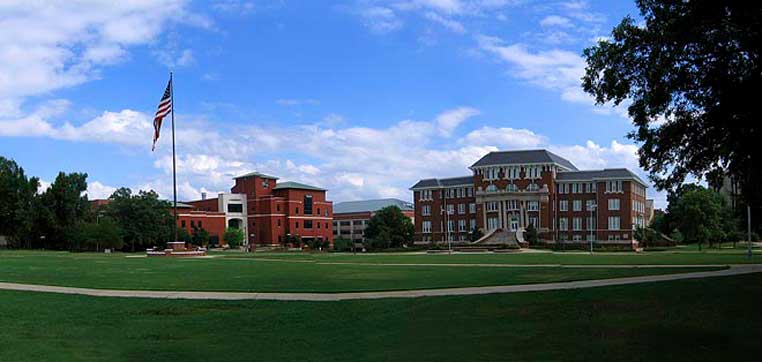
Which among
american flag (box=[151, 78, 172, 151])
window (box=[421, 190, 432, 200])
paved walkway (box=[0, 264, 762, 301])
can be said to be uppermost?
american flag (box=[151, 78, 172, 151])

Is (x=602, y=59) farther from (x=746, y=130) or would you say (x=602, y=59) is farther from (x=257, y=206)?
(x=257, y=206)

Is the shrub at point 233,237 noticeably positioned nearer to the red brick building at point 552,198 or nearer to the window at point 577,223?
the red brick building at point 552,198

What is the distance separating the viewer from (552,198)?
11956 cm

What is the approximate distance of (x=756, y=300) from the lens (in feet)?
52.2

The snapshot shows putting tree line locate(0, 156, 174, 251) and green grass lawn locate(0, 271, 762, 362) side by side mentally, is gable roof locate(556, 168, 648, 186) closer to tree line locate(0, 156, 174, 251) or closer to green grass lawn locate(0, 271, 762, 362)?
tree line locate(0, 156, 174, 251)

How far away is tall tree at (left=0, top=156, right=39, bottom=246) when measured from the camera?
103 meters

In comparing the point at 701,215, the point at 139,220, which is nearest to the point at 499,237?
the point at 701,215

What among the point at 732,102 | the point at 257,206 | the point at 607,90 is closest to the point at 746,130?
the point at 732,102

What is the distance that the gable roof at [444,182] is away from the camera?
129m

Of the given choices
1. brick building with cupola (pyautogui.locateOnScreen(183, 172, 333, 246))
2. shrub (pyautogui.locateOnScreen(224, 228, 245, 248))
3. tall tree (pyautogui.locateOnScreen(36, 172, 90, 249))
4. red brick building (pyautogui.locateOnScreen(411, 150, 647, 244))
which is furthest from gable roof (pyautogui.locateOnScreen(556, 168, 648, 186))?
tall tree (pyautogui.locateOnScreen(36, 172, 90, 249))

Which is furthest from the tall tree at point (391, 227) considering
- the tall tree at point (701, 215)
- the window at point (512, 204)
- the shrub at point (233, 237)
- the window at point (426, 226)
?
the tall tree at point (701, 215)

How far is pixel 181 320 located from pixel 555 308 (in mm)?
8326

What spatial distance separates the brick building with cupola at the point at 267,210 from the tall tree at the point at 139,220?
22.4 meters

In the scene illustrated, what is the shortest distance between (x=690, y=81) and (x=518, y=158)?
10455cm
